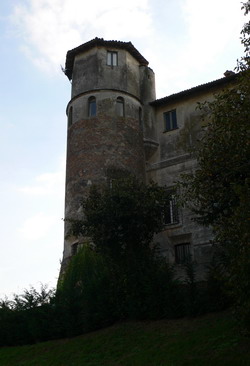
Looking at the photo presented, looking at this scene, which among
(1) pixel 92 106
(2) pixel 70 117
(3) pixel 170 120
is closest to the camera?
(1) pixel 92 106

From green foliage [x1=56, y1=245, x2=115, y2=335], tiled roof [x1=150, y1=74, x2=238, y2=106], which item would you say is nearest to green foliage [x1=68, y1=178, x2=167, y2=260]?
green foliage [x1=56, y1=245, x2=115, y2=335]

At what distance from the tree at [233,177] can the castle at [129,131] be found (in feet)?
31.0

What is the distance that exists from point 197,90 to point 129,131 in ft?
15.4

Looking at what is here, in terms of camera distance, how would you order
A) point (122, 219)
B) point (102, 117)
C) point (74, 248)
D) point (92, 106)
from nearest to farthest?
point (122, 219), point (74, 248), point (102, 117), point (92, 106)

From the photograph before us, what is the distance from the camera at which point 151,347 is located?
16.0 meters

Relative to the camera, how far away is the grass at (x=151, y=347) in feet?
46.2

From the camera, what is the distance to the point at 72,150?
28.5 m

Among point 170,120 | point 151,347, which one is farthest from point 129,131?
point 151,347

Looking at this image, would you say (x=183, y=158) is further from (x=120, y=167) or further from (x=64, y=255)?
(x=64, y=255)

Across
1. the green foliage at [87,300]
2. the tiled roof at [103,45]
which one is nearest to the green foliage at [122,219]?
the green foliage at [87,300]

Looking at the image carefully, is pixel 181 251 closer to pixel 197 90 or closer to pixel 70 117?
pixel 197 90

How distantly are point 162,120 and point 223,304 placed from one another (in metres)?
15.1

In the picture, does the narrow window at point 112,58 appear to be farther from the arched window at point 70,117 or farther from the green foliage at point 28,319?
the green foliage at point 28,319

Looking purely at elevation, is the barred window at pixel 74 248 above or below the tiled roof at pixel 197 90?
below
